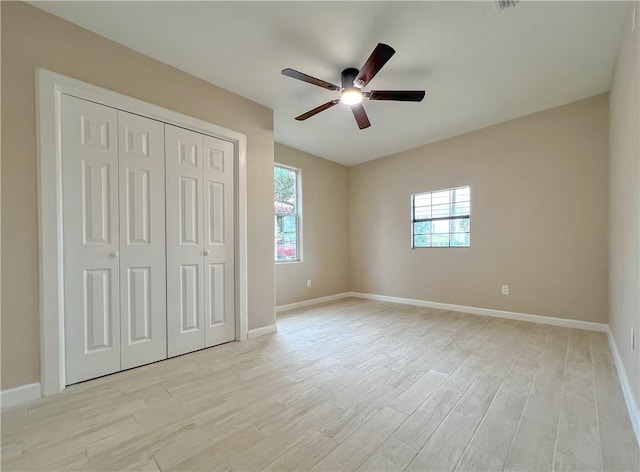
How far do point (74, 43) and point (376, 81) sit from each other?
249 cm

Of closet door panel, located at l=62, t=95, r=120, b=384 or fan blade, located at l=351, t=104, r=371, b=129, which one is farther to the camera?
fan blade, located at l=351, t=104, r=371, b=129

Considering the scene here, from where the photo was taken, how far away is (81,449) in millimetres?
1350

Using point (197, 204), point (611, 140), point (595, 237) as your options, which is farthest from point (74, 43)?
point (595, 237)

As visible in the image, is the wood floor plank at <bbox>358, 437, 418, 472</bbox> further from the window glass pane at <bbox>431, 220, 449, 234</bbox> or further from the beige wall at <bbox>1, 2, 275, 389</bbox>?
the window glass pane at <bbox>431, 220, 449, 234</bbox>

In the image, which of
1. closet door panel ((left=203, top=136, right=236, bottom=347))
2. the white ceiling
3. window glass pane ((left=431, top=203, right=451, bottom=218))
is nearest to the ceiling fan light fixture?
the white ceiling

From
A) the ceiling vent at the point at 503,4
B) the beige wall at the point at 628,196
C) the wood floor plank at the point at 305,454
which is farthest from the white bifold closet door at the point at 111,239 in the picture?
the beige wall at the point at 628,196

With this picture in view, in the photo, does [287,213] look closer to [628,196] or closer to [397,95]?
[397,95]

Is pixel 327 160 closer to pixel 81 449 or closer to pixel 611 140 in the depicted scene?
pixel 611 140

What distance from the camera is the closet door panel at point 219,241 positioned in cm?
272

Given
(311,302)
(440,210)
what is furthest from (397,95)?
(311,302)

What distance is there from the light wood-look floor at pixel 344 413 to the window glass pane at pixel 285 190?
244 cm

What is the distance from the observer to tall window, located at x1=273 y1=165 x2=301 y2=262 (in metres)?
4.45

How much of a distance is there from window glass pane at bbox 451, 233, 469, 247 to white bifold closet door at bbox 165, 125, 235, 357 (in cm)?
328

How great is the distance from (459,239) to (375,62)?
3.06 metres
